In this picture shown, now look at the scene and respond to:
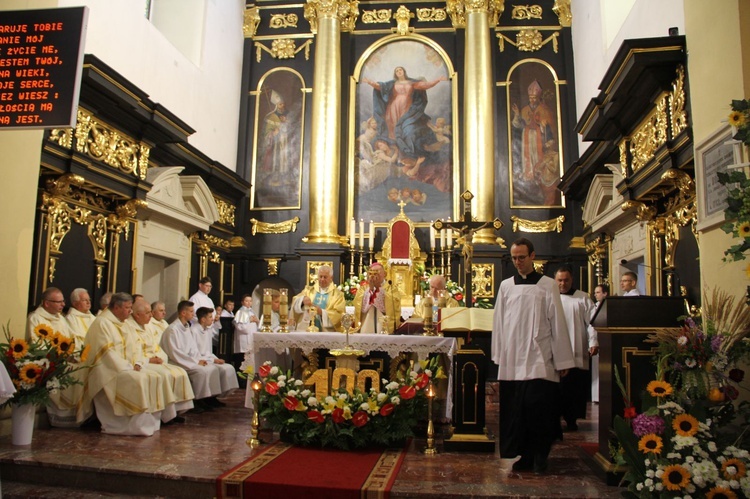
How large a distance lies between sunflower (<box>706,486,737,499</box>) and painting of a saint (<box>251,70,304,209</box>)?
36.4 ft

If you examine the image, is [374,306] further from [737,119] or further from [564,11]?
[564,11]

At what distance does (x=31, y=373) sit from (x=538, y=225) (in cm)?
989

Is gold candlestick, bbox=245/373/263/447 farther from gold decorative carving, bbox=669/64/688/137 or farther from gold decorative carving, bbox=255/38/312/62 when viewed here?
gold decorative carving, bbox=255/38/312/62

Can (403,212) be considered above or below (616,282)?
above

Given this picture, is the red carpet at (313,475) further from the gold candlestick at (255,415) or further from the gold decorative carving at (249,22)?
the gold decorative carving at (249,22)

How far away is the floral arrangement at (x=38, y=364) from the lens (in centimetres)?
540

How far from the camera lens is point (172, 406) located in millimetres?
6801

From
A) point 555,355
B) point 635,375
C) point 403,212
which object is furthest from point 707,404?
point 403,212

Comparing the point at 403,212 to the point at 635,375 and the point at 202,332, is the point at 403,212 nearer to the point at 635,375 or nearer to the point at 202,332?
the point at 202,332

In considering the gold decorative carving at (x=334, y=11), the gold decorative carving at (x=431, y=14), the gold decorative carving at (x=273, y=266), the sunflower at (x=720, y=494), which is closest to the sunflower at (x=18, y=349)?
the sunflower at (x=720, y=494)

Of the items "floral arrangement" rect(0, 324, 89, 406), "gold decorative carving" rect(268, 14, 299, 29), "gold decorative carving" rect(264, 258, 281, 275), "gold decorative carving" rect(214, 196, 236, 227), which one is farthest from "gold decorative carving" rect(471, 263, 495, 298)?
"floral arrangement" rect(0, 324, 89, 406)

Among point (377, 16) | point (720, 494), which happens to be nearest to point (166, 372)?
point (720, 494)

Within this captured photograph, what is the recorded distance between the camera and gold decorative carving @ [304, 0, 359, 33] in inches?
539

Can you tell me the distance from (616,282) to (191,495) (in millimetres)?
7616
